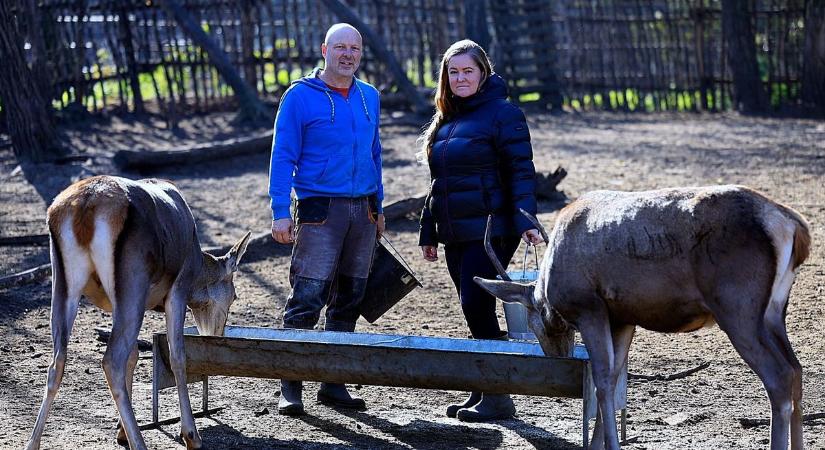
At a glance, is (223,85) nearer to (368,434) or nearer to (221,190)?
(221,190)

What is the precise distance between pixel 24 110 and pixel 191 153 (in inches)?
80.5

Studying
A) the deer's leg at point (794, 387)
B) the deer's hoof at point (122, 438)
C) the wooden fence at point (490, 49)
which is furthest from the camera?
the wooden fence at point (490, 49)

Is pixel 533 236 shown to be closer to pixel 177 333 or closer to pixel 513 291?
pixel 513 291

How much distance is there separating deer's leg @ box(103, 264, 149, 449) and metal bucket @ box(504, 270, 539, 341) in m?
2.09

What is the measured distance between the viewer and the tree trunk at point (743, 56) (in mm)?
18453

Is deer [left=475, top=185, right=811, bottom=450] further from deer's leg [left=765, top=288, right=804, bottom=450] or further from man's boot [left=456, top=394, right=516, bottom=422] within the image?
man's boot [left=456, top=394, right=516, bottom=422]

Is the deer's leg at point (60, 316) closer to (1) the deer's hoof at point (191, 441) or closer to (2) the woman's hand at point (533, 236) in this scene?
(1) the deer's hoof at point (191, 441)

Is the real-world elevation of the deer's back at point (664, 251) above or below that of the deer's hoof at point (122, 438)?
above

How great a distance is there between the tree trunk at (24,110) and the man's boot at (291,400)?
28.2 feet

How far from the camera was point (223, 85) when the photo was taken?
1947cm

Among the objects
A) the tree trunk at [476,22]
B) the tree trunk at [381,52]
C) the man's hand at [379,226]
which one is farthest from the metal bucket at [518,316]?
the tree trunk at [476,22]

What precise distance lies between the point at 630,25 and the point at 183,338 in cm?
1519

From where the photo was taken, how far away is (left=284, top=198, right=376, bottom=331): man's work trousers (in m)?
6.15

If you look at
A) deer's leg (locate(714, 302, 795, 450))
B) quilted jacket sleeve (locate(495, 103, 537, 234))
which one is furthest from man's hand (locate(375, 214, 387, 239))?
deer's leg (locate(714, 302, 795, 450))
